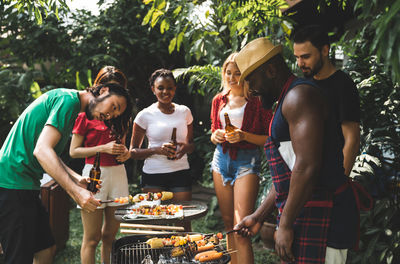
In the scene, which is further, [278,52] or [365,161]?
[365,161]

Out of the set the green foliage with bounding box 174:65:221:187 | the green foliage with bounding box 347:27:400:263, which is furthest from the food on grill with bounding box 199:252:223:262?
the green foliage with bounding box 174:65:221:187

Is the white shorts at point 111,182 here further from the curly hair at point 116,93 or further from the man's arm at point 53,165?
the man's arm at point 53,165

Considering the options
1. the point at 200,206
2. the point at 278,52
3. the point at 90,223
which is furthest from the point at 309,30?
the point at 90,223

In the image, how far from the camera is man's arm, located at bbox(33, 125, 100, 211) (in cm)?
231

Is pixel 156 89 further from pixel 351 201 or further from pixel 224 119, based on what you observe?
pixel 351 201

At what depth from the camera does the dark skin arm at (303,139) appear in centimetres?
162

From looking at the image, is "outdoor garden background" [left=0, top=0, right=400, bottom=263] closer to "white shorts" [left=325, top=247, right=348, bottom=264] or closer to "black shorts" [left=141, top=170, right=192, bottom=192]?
"white shorts" [left=325, top=247, right=348, bottom=264]

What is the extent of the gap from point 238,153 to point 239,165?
0.11 meters

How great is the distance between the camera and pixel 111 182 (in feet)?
11.2

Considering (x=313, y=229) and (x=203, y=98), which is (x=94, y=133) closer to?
(x=313, y=229)

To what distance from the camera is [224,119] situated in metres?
3.42

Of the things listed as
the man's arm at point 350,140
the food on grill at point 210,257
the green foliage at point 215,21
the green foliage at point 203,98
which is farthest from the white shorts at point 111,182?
the man's arm at point 350,140

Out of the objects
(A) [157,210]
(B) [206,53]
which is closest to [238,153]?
(A) [157,210]

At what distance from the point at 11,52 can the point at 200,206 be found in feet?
19.5
